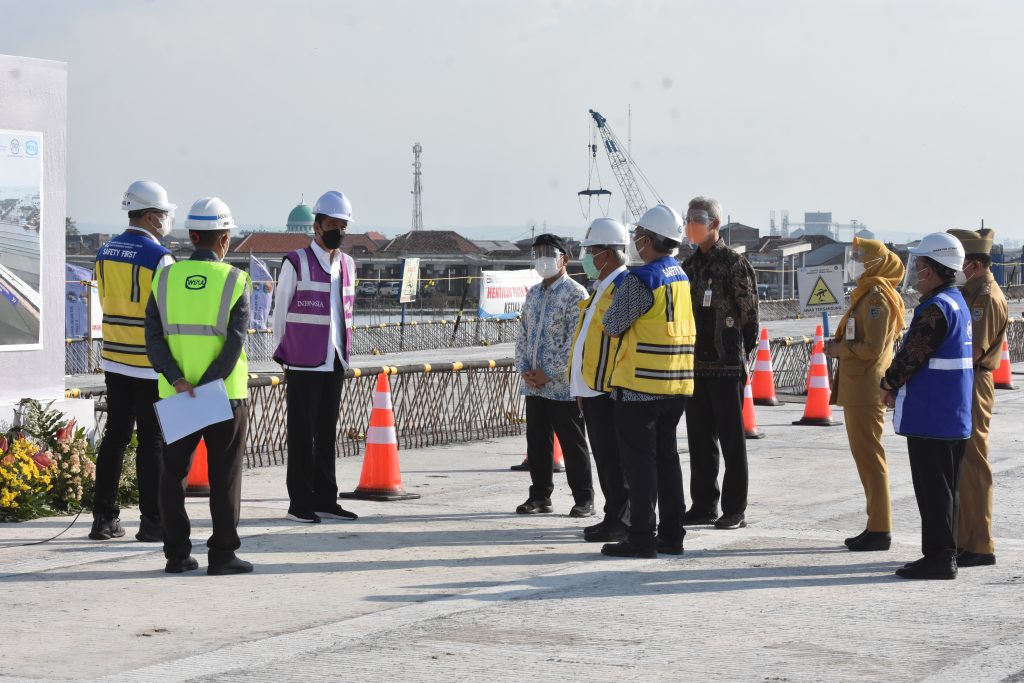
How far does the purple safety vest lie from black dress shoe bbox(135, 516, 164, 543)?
1381 millimetres

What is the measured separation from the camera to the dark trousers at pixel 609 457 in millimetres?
8945

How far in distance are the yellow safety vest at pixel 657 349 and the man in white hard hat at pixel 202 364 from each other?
205 centimetres

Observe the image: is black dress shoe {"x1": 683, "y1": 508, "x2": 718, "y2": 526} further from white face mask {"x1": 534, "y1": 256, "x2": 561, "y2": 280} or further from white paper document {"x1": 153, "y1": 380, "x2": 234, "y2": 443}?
white paper document {"x1": 153, "y1": 380, "x2": 234, "y2": 443}

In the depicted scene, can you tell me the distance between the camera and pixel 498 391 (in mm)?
15828

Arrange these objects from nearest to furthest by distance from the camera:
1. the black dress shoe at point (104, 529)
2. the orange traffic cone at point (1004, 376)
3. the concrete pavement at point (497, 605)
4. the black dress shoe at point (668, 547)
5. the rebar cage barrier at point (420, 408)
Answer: the concrete pavement at point (497, 605) → the black dress shoe at point (668, 547) → the black dress shoe at point (104, 529) → the rebar cage barrier at point (420, 408) → the orange traffic cone at point (1004, 376)

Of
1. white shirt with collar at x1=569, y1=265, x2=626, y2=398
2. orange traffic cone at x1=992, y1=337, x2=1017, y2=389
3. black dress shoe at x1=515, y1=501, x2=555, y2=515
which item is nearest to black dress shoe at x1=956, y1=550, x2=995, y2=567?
white shirt with collar at x1=569, y1=265, x2=626, y2=398

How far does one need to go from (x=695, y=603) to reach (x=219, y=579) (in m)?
2.39

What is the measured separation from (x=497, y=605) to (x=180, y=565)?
180cm

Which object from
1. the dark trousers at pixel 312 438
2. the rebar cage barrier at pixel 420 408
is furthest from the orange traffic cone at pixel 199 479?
the rebar cage barrier at pixel 420 408

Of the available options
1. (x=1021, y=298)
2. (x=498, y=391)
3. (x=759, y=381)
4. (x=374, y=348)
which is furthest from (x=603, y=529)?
(x=1021, y=298)

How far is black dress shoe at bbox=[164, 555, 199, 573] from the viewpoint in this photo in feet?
25.6

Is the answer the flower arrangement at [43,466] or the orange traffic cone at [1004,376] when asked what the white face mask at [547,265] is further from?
the orange traffic cone at [1004,376]

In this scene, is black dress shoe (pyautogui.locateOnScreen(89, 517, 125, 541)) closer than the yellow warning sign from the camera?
Yes

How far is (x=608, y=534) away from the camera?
349 inches
